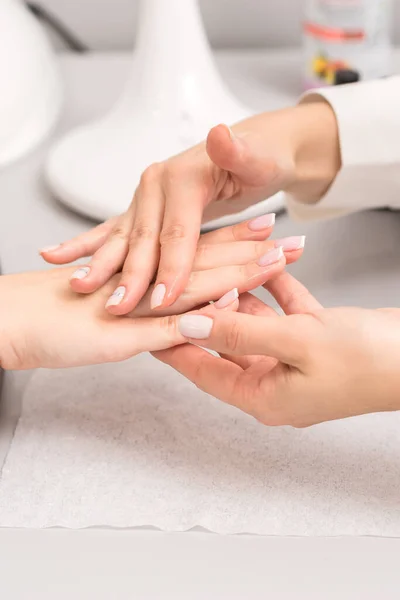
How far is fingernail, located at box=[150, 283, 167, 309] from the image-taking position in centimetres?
60

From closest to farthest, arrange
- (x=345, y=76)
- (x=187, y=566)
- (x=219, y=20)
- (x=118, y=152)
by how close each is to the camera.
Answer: (x=187, y=566), (x=118, y=152), (x=345, y=76), (x=219, y=20)

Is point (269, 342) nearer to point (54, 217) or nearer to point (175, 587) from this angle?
point (175, 587)

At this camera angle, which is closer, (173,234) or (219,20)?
(173,234)

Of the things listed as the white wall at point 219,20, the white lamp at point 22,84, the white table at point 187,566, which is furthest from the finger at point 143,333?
the white wall at point 219,20

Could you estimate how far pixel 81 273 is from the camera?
0.64m

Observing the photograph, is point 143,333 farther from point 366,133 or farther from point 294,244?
point 366,133

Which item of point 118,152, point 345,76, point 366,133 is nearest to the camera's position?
point 366,133

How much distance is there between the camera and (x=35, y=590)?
0.51 metres

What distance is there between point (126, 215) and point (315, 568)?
34 centimetres

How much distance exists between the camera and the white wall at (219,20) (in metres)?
1.18

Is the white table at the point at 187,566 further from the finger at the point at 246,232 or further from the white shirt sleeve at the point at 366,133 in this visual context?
the white shirt sleeve at the point at 366,133

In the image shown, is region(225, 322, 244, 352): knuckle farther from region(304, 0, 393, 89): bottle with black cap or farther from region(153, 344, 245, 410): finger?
region(304, 0, 393, 89): bottle with black cap

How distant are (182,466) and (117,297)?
141 mm

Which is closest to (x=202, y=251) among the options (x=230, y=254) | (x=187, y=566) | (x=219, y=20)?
(x=230, y=254)
